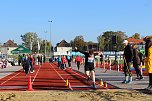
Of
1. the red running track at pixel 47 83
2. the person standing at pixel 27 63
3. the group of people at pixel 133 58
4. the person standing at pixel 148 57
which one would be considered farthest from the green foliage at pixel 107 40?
the person standing at pixel 148 57

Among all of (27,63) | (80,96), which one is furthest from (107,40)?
(80,96)

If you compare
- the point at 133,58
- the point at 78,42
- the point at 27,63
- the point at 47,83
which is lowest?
the point at 47,83

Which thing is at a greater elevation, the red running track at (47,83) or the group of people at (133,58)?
the group of people at (133,58)

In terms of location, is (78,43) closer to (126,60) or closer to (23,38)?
(23,38)

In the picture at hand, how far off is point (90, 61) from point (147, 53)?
15.7 ft

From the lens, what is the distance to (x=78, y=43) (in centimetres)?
16075

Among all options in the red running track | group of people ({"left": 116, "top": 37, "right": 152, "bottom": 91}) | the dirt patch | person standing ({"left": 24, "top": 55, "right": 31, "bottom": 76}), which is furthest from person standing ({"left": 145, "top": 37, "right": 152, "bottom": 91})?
person standing ({"left": 24, "top": 55, "right": 31, "bottom": 76})

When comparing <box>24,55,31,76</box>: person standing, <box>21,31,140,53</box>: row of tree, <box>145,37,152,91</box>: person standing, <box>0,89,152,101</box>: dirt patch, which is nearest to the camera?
<box>0,89,152,101</box>: dirt patch

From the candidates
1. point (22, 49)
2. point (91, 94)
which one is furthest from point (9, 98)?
point (22, 49)

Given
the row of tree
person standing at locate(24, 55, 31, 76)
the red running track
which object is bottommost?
the red running track

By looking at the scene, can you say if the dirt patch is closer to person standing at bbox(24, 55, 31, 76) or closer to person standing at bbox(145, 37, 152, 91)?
person standing at bbox(145, 37, 152, 91)

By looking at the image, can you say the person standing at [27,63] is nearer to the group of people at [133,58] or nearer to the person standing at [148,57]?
the group of people at [133,58]

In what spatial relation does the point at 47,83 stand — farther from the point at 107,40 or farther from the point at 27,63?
the point at 107,40

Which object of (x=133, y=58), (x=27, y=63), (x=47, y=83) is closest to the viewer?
(x=133, y=58)
